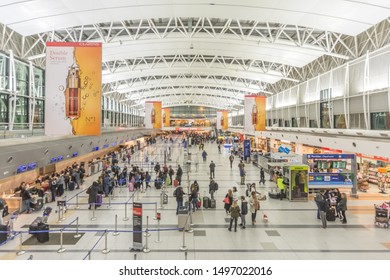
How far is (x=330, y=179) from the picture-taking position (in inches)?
599

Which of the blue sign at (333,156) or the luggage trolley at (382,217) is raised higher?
the blue sign at (333,156)

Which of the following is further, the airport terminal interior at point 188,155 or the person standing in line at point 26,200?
the person standing in line at point 26,200

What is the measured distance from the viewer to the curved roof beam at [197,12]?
14.4 m

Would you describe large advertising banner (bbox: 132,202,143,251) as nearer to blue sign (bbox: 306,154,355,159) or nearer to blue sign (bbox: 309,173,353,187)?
blue sign (bbox: 309,173,353,187)

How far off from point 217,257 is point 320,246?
10.6 feet

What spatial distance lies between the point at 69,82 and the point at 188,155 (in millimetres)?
17673

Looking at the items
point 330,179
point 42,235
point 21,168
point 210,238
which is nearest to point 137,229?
point 210,238

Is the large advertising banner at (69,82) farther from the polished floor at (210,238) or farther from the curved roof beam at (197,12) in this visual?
the curved roof beam at (197,12)

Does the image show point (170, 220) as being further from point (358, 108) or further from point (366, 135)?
point (358, 108)

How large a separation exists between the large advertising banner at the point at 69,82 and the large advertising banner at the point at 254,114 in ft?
47.3

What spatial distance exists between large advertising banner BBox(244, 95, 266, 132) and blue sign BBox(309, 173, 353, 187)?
7325mm

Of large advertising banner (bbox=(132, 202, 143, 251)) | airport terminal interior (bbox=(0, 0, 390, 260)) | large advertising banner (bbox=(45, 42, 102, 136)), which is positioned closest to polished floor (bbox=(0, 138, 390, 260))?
airport terminal interior (bbox=(0, 0, 390, 260))

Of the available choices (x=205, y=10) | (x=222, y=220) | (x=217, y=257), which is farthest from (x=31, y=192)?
(x=205, y=10)

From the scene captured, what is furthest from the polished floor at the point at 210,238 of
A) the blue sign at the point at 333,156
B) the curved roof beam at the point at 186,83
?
the curved roof beam at the point at 186,83
